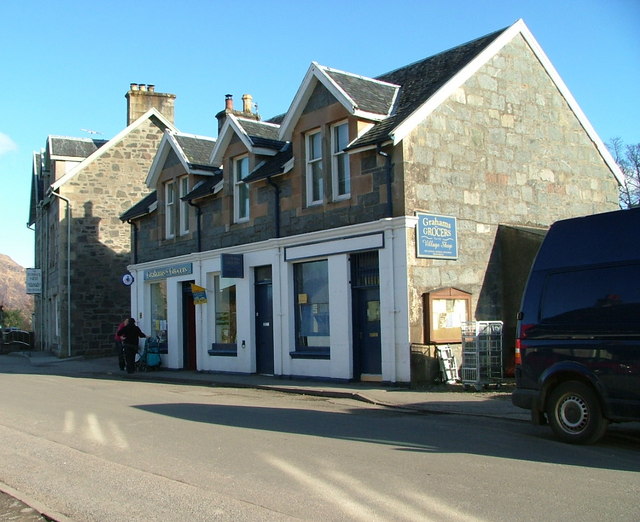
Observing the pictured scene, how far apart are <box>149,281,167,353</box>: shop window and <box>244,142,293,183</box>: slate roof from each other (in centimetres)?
650

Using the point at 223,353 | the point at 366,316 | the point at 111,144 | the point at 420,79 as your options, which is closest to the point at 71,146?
the point at 111,144

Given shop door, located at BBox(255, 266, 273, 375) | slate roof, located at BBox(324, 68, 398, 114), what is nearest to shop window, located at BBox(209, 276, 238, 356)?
shop door, located at BBox(255, 266, 273, 375)

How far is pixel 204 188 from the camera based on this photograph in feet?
71.6

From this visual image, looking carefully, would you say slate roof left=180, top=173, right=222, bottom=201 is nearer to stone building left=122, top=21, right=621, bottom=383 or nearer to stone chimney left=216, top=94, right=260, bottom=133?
stone building left=122, top=21, right=621, bottom=383

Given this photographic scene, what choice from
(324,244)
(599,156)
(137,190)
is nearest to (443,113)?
(324,244)

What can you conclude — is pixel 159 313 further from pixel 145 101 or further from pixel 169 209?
pixel 145 101

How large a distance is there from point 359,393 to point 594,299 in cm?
648

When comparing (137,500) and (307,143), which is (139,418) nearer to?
(137,500)

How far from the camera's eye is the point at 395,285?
15.3 meters

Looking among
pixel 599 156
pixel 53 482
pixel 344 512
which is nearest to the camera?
pixel 344 512

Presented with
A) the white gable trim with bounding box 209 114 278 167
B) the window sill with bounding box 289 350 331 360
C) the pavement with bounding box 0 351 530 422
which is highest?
the white gable trim with bounding box 209 114 278 167

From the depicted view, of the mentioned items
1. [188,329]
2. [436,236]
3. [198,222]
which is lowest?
[188,329]

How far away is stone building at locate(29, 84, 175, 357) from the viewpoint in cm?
3156

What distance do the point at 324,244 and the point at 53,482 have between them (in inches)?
412
